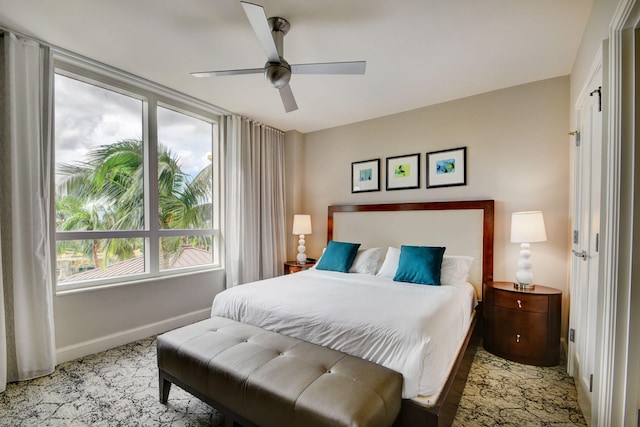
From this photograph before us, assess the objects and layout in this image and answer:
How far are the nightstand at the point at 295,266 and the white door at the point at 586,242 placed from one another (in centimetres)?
285

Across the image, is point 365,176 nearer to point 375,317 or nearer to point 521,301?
point 521,301

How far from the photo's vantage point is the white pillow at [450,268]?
2881 millimetres

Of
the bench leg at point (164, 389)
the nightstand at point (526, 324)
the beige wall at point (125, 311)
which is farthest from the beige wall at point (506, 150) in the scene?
the bench leg at point (164, 389)

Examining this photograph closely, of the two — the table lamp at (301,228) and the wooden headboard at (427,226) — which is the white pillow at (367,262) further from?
the table lamp at (301,228)

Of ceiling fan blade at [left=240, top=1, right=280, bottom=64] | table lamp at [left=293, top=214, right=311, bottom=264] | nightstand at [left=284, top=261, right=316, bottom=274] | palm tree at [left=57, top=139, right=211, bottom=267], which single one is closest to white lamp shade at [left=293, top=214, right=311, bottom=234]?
table lamp at [left=293, top=214, right=311, bottom=264]

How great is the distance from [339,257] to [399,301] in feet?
4.57

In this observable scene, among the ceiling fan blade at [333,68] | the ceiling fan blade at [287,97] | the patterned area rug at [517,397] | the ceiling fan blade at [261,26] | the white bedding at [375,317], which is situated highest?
the ceiling fan blade at [261,26]

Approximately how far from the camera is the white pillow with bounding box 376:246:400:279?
3.22 meters

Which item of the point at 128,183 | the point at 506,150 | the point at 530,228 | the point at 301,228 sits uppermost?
the point at 506,150

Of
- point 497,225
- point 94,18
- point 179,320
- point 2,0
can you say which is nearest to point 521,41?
point 497,225

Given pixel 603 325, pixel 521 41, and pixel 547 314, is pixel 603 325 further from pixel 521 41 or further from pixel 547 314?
pixel 521 41

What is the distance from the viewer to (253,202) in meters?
4.04

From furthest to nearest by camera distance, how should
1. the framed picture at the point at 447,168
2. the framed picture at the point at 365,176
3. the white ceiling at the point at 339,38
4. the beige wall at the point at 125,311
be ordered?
A: the framed picture at the point at 365,176, the framed picture at the point at 447,168, the beige wall at the point at 125,311, the white ceiling at the point at 339,38

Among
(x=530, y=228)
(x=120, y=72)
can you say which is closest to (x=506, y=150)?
(x=530, y=228)
